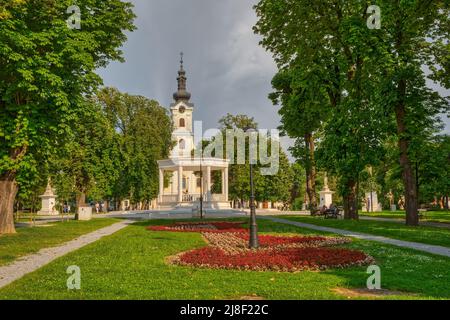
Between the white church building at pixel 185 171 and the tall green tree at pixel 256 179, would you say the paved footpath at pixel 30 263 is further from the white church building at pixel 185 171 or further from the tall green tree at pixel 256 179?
the tall green tree at pixel 256 179

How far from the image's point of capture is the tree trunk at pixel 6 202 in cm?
2118

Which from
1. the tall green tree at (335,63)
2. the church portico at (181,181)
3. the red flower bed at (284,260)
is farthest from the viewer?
the church portico at (181,181)

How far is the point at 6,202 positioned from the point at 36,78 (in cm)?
694

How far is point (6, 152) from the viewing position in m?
19.9

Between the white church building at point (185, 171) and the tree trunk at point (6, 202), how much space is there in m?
22.6

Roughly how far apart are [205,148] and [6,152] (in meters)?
49.0

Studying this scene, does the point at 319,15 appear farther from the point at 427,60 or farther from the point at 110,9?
the point at 110,9

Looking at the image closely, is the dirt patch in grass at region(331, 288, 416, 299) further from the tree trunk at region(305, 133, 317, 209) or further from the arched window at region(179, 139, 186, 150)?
the arched window at region(179, 139, 186, 150)

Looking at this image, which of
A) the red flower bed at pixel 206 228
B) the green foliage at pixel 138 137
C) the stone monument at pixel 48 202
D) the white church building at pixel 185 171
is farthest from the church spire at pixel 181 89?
the red flower bed at pixel 206 228

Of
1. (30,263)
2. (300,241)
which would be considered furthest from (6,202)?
(300,241)

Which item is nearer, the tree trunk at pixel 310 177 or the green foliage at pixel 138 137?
the tree trunk at pixel 310 177

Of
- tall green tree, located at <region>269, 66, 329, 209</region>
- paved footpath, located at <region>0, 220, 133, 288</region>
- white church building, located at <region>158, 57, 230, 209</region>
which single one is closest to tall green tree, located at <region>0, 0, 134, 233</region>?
paved footpath, located at <region>0, 220, 133, 288</region>

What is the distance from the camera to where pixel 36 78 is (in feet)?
60.9
